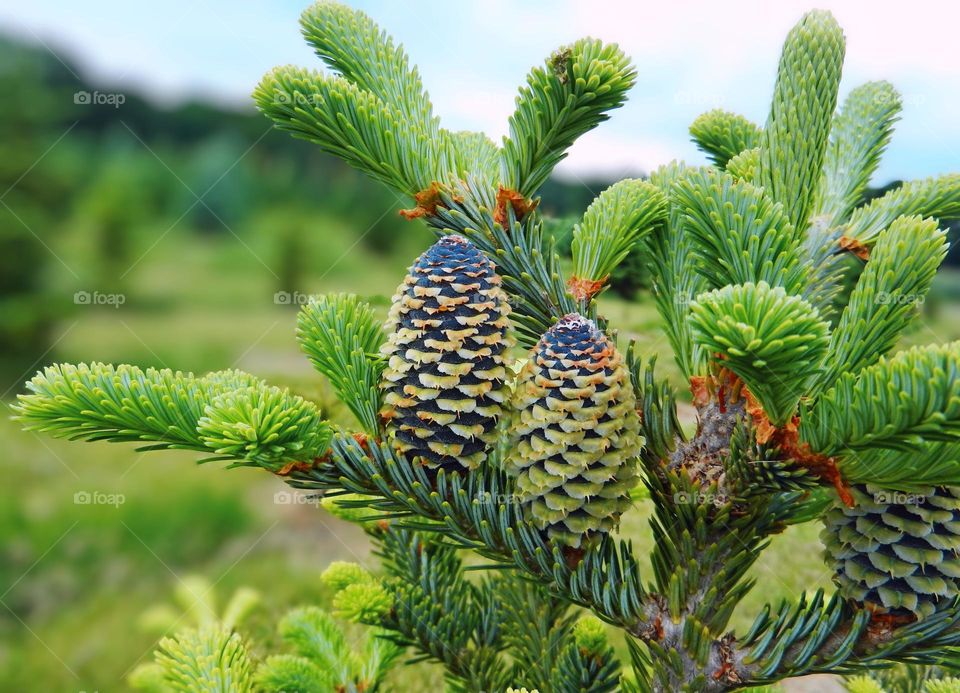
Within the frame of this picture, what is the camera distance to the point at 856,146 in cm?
61

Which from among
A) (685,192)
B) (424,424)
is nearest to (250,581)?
(424,424)

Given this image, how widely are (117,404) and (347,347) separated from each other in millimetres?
148

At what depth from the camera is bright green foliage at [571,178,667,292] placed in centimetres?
50

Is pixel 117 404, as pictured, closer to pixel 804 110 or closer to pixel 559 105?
pixel 559 105

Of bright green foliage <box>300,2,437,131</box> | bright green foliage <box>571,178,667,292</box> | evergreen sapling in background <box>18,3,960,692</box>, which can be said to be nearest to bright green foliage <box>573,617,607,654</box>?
evergreen sapling in background <box>18,3,960,692</box>

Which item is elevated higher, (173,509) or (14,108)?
(14,108)

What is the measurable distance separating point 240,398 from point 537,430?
180 millimetres

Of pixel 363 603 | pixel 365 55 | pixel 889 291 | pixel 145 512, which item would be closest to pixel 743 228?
pixel 889 291

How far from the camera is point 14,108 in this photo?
8.49 feet

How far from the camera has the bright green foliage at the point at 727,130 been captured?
0.66 metres

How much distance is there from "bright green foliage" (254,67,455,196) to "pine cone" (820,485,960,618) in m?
0.36

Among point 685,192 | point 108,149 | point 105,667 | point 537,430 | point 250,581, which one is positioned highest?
point 108,149

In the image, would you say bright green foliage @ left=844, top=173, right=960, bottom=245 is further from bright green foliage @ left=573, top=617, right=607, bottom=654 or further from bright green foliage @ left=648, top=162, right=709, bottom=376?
bright green foliage @ left=573, top=617, right=607, bottom=654

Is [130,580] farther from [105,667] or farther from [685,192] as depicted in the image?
[685,192]
